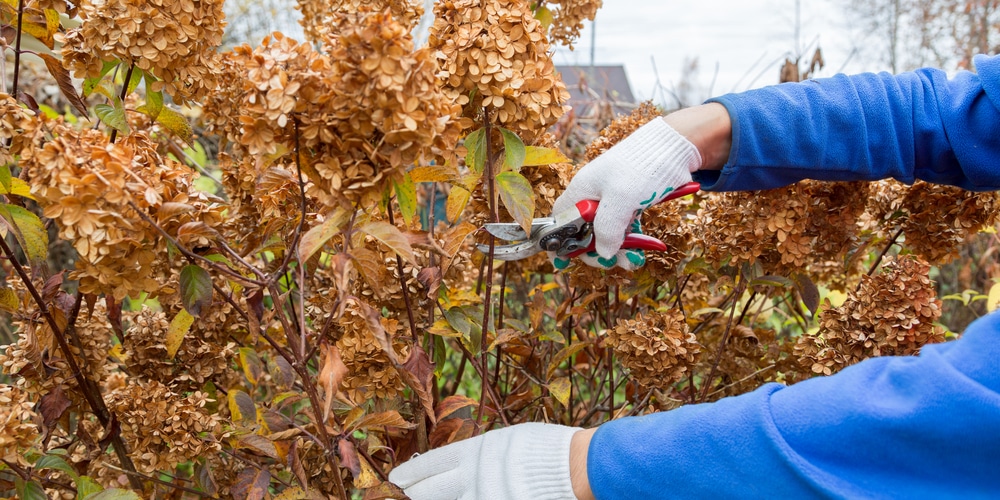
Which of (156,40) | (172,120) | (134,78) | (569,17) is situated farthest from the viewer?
(569,17)

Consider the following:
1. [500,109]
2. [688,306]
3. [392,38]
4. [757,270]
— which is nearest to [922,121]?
[757,270]

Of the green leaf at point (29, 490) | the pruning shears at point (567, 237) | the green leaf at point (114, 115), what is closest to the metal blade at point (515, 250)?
the pruning shears at point (567, 237)

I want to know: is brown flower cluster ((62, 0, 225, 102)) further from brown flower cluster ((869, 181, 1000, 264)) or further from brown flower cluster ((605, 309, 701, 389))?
brown flower cluster ((869, 181, 1000, 264))

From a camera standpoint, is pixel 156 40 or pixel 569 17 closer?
pixel 156 40

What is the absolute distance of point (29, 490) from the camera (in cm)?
133

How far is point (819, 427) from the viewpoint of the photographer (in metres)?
1.04

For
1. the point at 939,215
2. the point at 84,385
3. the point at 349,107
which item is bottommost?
the point at 84,385

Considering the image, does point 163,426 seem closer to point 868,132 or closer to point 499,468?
point 499,468

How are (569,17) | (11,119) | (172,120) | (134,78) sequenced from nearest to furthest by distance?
1. (11,119)
2. (134,78)
3. (172,120)
4. (569,17)

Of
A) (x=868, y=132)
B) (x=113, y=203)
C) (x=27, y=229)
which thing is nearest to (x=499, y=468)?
(x=113, y=203)

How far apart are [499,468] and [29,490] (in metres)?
0.86

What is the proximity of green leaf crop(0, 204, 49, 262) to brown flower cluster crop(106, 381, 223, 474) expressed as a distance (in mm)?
311

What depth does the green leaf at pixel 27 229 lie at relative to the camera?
1.30m

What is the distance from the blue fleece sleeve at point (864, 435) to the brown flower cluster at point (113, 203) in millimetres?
809
